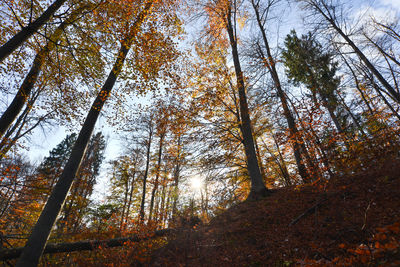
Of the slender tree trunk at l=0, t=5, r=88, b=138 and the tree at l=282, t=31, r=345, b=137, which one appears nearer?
the slender tree trunk at l=0, t=5, r=88, b=138

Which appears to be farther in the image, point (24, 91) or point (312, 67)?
point (312, 67)

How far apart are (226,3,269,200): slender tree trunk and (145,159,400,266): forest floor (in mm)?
649

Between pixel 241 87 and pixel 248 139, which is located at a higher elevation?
pixel 241 87

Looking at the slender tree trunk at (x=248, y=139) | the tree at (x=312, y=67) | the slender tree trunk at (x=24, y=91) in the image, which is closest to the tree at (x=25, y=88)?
the slender tree trunk at (x=24, y=91)

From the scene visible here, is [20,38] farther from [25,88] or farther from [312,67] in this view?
[312,67]

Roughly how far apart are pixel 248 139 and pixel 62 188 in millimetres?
7406

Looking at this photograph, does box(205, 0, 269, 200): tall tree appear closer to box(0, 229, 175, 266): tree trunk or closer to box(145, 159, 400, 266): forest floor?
box(145, 159, 400, 266): forest floor

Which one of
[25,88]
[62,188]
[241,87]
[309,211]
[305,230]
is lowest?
[305,230]

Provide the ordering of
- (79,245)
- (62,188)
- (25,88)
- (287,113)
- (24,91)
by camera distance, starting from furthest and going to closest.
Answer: (287,113)
(25,88)
(24,91)
(79,245)
(62,188)

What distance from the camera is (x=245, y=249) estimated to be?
4.29 metres

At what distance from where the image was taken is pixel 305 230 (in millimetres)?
4074

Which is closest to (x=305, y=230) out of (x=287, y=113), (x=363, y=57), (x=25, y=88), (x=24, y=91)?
(x=287, y=113)

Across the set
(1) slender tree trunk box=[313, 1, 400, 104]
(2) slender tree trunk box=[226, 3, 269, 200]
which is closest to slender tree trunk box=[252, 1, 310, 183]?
(2) slender tree trunk box=[226, 3, 269, 200]

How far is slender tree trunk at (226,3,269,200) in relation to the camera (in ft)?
24.0
